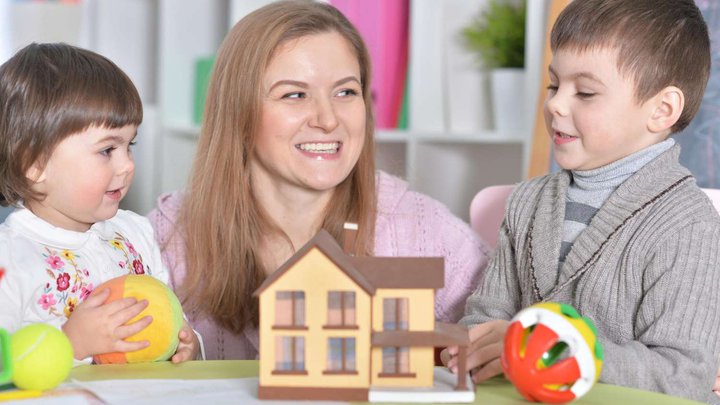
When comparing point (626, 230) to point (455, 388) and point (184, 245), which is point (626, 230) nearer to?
point (455, 388)

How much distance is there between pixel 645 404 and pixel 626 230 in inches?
14.8

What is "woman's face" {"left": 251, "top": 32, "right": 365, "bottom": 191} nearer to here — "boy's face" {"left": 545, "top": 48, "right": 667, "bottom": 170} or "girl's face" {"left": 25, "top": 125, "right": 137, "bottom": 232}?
"girl's face" {"left": 25, "top": 125, "right": 137, "bottom": 232}

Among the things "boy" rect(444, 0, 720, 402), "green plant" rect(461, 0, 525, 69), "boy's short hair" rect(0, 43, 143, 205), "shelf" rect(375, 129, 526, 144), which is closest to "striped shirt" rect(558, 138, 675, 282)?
"boy" rect(444, 0, 720, 402)

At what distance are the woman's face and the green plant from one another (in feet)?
2.86

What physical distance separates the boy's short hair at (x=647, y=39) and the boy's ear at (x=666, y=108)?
0.01 m

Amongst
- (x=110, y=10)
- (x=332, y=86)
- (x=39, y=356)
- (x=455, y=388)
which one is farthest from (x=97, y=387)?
(x=110, y=10)

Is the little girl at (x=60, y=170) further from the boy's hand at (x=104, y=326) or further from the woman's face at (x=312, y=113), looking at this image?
the woman's face at (x=312, y=113)

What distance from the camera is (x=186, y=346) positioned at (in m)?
1.44

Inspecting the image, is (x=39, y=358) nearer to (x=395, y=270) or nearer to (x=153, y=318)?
(x=153, y=318)

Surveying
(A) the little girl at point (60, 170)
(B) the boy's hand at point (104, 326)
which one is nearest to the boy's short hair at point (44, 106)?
(A) the little girl at point (60, 170)

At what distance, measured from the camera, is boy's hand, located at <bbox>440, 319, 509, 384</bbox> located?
1235mm

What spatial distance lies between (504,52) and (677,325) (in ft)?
4.82

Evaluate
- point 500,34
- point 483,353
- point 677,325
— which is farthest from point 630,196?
point 500,34

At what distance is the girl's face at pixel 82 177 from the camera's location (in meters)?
1.49
